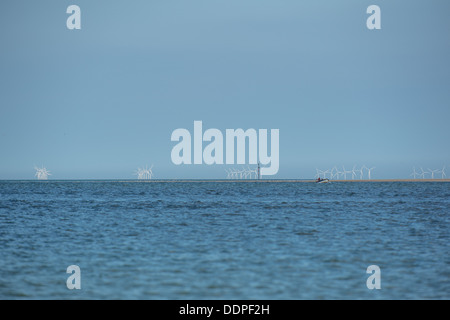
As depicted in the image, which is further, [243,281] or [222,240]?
[222,240]

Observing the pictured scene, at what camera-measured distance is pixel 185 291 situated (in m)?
18.6

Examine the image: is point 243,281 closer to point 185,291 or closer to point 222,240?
point 185,291

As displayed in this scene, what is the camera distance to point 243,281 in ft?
65.9

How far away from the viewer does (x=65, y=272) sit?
71.6 feet
